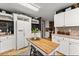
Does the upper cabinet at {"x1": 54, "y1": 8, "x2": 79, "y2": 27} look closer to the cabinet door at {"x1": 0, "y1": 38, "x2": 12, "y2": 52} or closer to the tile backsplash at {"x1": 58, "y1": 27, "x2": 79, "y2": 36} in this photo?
the tile backsplash at {"x1": 58, "y1": 27, "x2": 79, "y2": 36}

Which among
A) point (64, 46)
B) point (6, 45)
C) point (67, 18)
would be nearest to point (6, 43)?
point (6, 45)

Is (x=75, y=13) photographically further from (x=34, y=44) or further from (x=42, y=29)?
(x=34, y=44)

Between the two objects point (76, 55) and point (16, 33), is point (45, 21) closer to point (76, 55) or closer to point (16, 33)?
point (16, 33)

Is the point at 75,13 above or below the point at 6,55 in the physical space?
above

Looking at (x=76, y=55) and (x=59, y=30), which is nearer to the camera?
(x=76, y=55)

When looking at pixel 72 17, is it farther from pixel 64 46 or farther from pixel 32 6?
pixel 32 6

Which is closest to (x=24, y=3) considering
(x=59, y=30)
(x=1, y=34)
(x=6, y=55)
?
(x=1, y=34)

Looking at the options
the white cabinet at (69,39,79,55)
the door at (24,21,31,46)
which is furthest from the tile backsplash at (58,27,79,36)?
the door at (24,21,31,46)

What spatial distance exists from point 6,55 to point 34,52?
0.35 metres

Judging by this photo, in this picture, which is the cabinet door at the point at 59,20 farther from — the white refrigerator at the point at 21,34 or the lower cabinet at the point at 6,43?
the lower cabinet at the point at 6,43

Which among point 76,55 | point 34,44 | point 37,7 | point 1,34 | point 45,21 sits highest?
point 37,7

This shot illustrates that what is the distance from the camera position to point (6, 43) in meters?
1.17

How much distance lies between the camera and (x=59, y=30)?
1281 millimetres

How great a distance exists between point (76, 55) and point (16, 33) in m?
0.80
